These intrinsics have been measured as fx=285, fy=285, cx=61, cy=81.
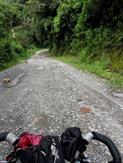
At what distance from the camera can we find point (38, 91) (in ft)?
31.1

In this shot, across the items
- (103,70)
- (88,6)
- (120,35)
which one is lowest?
(103,70)

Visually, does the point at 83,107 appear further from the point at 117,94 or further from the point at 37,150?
the point at 37,150

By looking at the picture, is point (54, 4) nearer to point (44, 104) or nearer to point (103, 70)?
point (103, 70)

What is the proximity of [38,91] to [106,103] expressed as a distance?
9.16 ft

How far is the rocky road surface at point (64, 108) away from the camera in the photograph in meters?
5.88

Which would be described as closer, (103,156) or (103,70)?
(103,156)

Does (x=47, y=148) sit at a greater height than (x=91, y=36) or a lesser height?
greater

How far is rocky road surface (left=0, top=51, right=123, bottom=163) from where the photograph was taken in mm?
5883

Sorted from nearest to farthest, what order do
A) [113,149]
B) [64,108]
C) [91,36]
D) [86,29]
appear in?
[113,149] < [64,108] < [91,36] < [86,29]

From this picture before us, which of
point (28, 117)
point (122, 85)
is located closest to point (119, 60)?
point (122, 85)

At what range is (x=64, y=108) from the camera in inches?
286

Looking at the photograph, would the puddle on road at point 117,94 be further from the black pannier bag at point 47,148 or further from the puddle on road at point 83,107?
the black pannier bag at point 47,148

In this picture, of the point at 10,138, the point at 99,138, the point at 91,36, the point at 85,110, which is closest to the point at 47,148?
the point at 10,138

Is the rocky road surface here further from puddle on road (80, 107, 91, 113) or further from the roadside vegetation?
the roadside vegetation
